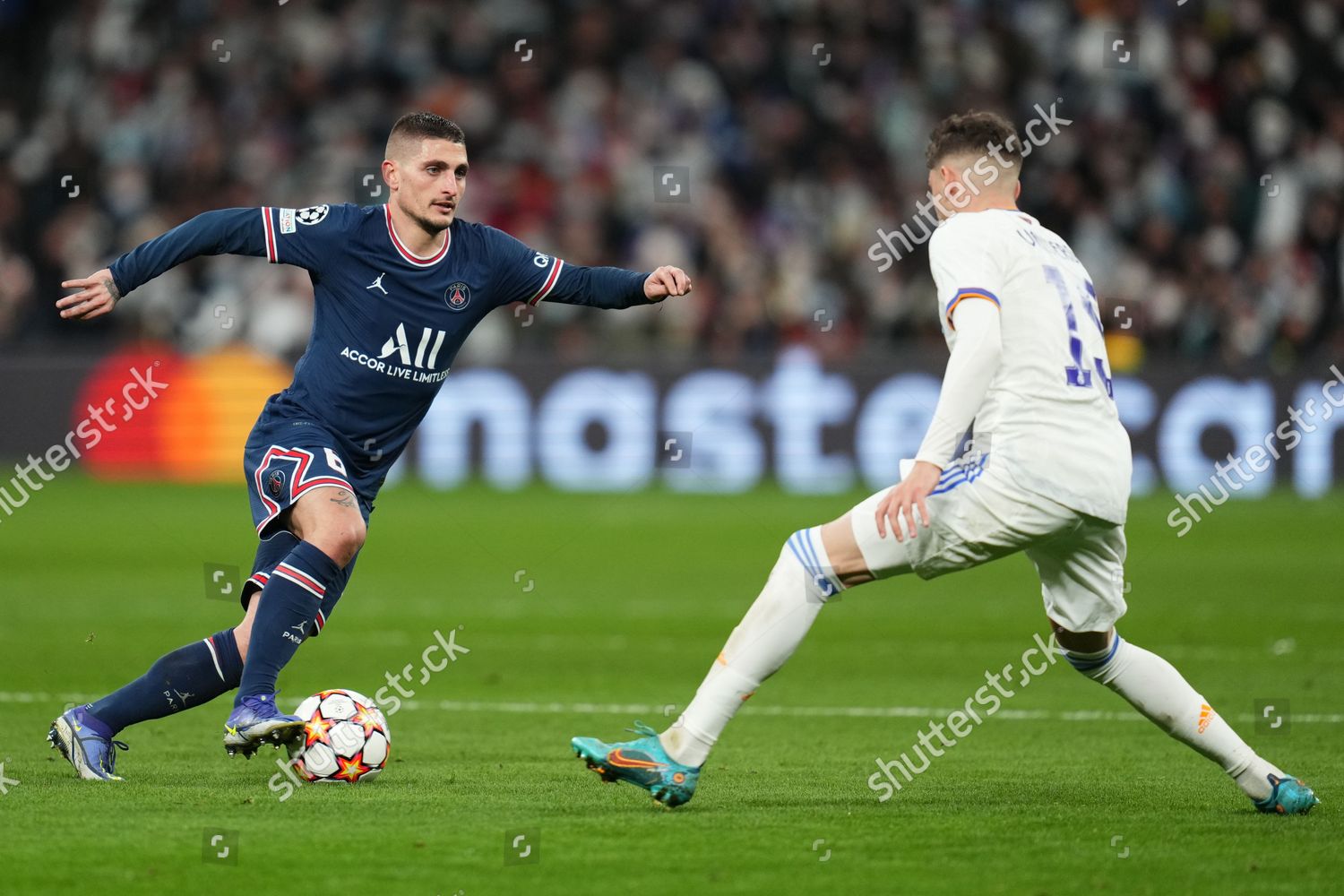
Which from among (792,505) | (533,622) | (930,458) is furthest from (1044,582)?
(792,505)

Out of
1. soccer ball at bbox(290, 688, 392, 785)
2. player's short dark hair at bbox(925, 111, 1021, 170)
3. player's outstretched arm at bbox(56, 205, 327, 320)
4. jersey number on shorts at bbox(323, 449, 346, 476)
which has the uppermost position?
player's short dark hair at bbox(925, 111, 1021, 170)

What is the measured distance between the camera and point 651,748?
5.54 meters

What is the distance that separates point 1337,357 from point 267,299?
1111cm

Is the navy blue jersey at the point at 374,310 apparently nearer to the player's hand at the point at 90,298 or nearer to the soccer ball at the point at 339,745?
the player's hand at the point at 90,298

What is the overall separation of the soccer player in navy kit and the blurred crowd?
12130 millimetres

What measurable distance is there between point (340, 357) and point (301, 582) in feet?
2.75

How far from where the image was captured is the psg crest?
6.64 metres

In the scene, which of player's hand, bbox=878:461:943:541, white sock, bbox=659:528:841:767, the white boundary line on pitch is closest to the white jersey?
player's hand, bbox=878:461:943:541

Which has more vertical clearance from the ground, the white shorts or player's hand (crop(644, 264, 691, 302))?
player's hand (crop(644, 264, 691, 302))

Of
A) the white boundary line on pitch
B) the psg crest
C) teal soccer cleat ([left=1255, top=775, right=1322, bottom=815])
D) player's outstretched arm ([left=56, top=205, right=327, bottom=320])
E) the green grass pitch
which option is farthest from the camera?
the white boundary line on pitch

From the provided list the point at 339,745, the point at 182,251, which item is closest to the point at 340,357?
the point at 182,251

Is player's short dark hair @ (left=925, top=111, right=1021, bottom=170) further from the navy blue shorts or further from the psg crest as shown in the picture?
the navy blue shorts

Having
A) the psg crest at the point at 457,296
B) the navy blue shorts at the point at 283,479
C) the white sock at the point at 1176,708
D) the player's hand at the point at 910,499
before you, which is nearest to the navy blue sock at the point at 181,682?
the navy blue shorts at the point at 283,479

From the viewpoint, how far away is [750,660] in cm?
554
